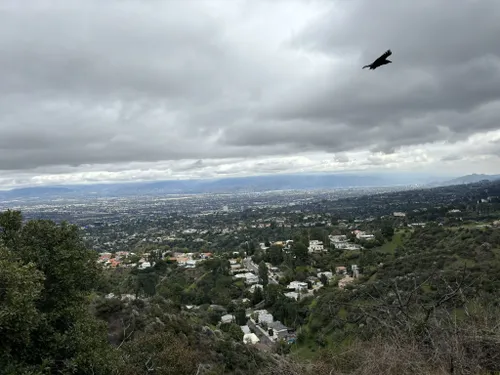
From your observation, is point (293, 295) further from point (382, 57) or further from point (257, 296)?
point (382, 57)

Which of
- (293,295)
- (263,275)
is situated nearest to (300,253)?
(263,275)

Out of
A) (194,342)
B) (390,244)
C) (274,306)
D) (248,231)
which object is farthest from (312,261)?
(248,231)

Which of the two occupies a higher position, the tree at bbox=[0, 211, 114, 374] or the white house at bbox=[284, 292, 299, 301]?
the tree at bbox=[0, 211, 114, 374]

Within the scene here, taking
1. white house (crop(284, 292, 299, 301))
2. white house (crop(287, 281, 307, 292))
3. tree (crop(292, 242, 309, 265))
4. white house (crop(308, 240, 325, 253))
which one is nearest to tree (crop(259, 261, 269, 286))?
white house (crop(287, 281, 307, 292))

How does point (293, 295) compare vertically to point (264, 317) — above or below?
above

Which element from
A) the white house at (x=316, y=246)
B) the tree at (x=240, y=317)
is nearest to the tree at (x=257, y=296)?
the tree at (x=240, y=317)

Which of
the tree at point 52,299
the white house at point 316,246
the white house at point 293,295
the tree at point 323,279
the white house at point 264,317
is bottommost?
the white house at point 264,317

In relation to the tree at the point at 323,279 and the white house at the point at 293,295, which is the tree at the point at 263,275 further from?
the tree at the point at 323,279

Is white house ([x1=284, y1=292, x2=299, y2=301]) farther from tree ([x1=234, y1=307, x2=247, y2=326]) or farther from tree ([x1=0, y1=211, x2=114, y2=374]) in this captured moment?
tree ([x1=0, y1=211, x2=114, y2=374])

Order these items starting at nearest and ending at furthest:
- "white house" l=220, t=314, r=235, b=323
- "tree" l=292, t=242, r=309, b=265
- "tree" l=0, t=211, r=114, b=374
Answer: "tree" l=0, t=211, r=114, b=374, "white house" l=220, t=314, r=235, b=323, "tree" l=292, t=242, r=309, b=265

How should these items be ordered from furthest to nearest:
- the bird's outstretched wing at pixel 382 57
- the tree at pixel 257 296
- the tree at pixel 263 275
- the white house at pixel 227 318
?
the tree at pixel 263 275 → the tree at pixel 257 296 → the white house at pixel 227 318 → the bird's outstretched wing at pixel 382 57

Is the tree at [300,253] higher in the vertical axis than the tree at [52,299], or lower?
lower

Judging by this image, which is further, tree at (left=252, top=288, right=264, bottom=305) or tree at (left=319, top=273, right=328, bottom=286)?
tree at (left=319, top=273, right=328, bottom=286)
